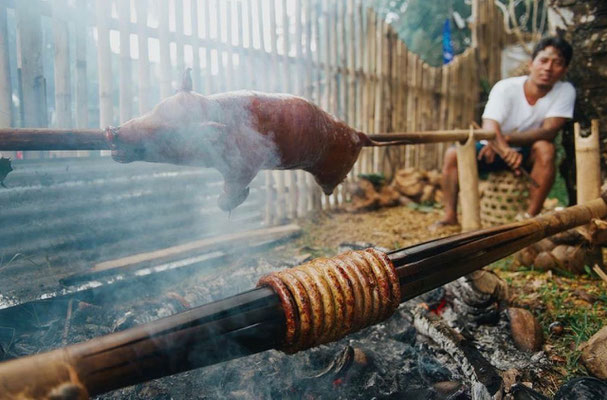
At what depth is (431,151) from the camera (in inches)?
345

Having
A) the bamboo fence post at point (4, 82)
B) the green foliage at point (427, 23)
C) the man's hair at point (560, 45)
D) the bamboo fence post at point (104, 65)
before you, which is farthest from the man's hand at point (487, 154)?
the green foliage at point (427, 23)

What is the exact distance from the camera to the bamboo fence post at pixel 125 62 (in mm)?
3908

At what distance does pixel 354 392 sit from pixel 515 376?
0.81m

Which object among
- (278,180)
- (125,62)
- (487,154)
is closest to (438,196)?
(487,154)

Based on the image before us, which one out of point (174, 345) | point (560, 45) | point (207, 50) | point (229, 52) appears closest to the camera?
point (174, 345)

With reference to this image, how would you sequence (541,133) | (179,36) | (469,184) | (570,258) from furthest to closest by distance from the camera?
1. (541,133)
2. (179,36)
3. (469,184)
4. (570,258)

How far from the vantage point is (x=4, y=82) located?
126 inches

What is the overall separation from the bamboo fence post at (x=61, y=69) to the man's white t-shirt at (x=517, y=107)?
183 inches

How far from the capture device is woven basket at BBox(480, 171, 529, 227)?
209 inches

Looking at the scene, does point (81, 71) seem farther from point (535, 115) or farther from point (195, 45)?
point (535, 115)

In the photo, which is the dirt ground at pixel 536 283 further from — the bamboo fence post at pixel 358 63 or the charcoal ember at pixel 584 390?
the bamboo fence post at pixel 358 63

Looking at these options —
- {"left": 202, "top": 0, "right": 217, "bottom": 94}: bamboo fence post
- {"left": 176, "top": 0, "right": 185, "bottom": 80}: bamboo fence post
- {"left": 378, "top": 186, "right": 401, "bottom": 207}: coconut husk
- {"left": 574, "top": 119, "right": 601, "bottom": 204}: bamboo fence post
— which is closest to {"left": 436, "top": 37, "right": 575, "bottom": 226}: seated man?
{"left": 574, "top": 119, "right": 601, "bottom": 204}: bamboo fence post

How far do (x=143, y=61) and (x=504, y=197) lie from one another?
4964mm

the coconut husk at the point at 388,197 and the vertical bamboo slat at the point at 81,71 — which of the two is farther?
the coconut husk at the point at 388,197
